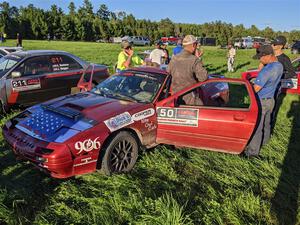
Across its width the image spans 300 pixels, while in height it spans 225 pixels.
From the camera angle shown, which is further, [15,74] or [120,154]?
[15,74]

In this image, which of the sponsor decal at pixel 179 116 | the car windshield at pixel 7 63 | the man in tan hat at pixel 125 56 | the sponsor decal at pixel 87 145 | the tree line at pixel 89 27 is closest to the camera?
the sponsor decal at pixel 87 145

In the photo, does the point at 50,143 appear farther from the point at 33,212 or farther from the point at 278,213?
the point at 278,213

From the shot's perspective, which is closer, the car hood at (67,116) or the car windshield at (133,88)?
the car hood at (67,116)

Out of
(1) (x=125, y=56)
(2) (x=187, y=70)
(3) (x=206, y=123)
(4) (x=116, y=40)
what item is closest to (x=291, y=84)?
(1) (x=125, y=56)

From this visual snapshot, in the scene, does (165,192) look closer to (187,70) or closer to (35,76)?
(187,70)

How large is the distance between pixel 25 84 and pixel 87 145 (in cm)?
395

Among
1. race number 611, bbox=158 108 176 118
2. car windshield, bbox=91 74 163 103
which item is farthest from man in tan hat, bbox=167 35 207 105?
race number 611, bbox=158 108 176 118

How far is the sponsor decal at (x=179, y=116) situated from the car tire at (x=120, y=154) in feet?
2.02

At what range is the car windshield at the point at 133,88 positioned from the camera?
16.7ft

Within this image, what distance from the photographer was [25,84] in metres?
7.26

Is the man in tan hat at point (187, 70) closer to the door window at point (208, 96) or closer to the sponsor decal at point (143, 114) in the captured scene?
the door window at point (208, 96)

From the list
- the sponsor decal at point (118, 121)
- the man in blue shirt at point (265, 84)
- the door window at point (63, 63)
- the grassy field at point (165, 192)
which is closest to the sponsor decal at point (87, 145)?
the sponsor decal at point (118, 121)

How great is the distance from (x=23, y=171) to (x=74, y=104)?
3.84 ft

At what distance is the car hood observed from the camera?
4.06 m
